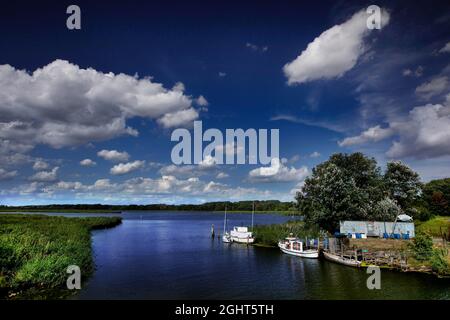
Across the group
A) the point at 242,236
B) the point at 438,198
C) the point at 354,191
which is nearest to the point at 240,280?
the point at 354,191

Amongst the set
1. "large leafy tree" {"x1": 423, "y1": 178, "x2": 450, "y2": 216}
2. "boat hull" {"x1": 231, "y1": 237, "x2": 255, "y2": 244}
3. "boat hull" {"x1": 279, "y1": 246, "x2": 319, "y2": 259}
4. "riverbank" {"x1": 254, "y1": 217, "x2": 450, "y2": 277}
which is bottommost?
"boat hull" {"x1": 231, "y1": 237, "x2": 255, "y2": 244}

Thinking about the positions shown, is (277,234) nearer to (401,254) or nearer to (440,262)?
(401,254)

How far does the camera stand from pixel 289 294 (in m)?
32.0

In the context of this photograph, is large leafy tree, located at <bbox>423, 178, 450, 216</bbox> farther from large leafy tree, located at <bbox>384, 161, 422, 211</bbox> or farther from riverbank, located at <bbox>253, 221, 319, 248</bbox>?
riverbank, located at <bbox>253, 221, 319, 248</bbox>

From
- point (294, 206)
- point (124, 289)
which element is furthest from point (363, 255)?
point (124, 289)

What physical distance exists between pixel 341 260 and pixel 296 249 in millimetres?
9947

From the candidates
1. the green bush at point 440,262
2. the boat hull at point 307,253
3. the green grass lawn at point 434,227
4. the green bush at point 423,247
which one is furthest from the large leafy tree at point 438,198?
the green bush at point 440,262

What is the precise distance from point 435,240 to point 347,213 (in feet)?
48.1

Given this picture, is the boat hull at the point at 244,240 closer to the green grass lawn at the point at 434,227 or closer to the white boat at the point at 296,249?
the white boat at the point at 296,249

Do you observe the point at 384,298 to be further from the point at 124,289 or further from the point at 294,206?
the point at 294,206

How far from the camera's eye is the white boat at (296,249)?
5030cm

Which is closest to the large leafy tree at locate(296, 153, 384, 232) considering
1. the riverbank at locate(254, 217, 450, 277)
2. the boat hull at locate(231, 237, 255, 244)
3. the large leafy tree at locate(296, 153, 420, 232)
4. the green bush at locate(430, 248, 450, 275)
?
the large leafy tree at locate(296, 153, 420, 232)

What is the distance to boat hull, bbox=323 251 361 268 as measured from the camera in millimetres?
42144

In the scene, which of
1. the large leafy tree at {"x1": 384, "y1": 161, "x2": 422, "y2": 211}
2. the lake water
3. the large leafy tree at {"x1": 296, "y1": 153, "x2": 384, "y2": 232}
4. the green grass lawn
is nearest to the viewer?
the lake water
